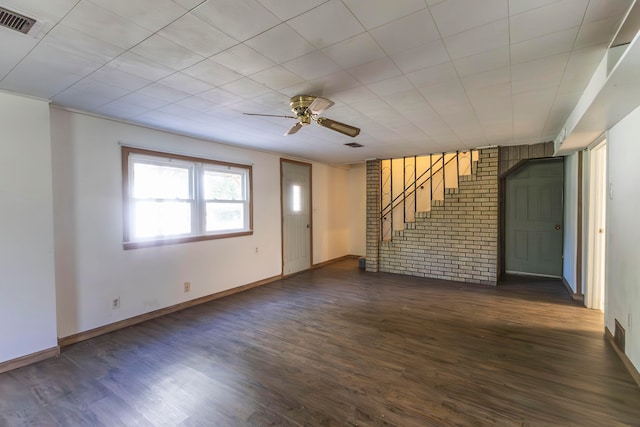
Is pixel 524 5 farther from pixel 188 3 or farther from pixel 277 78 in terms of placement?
pixel 188 3

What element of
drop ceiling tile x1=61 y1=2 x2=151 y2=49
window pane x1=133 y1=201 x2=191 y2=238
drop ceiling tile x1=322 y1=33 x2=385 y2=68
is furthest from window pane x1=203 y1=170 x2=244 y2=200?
drop ceiling tile x1=322 y1=33 x2=385 y2=68

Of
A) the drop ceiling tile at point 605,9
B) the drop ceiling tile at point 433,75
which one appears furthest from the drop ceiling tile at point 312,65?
the drop ceiling tile at point 605,9

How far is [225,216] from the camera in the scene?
4.75m

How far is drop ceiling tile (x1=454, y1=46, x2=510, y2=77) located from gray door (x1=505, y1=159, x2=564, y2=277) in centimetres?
451

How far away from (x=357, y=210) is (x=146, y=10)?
268 inches

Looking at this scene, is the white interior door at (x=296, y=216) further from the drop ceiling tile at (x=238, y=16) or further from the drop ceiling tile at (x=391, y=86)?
the drop ceiling tile at (x=238, y=16)

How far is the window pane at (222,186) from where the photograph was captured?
176 inches

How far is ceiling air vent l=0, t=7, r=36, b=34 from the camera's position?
153 centimetres

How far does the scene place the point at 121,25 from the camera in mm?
1640

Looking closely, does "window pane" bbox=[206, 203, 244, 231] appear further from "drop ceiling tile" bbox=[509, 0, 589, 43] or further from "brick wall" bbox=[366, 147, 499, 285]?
"drop ceiling tile" bbox=[509, 0, 589, 43]

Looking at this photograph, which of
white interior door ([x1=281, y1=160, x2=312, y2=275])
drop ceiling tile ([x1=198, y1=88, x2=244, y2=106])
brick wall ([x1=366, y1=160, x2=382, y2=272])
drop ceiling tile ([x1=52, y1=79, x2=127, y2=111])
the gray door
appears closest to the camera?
drop ceiling tile ([x1=52, y1=79, x2=127, y2=111])

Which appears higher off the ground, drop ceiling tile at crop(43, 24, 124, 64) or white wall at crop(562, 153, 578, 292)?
drop ceiling tile at crop(43, 24, 124, 64)

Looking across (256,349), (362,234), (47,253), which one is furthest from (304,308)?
(362,234)

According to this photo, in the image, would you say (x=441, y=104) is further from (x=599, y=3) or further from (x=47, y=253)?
(x=47, y=253)
